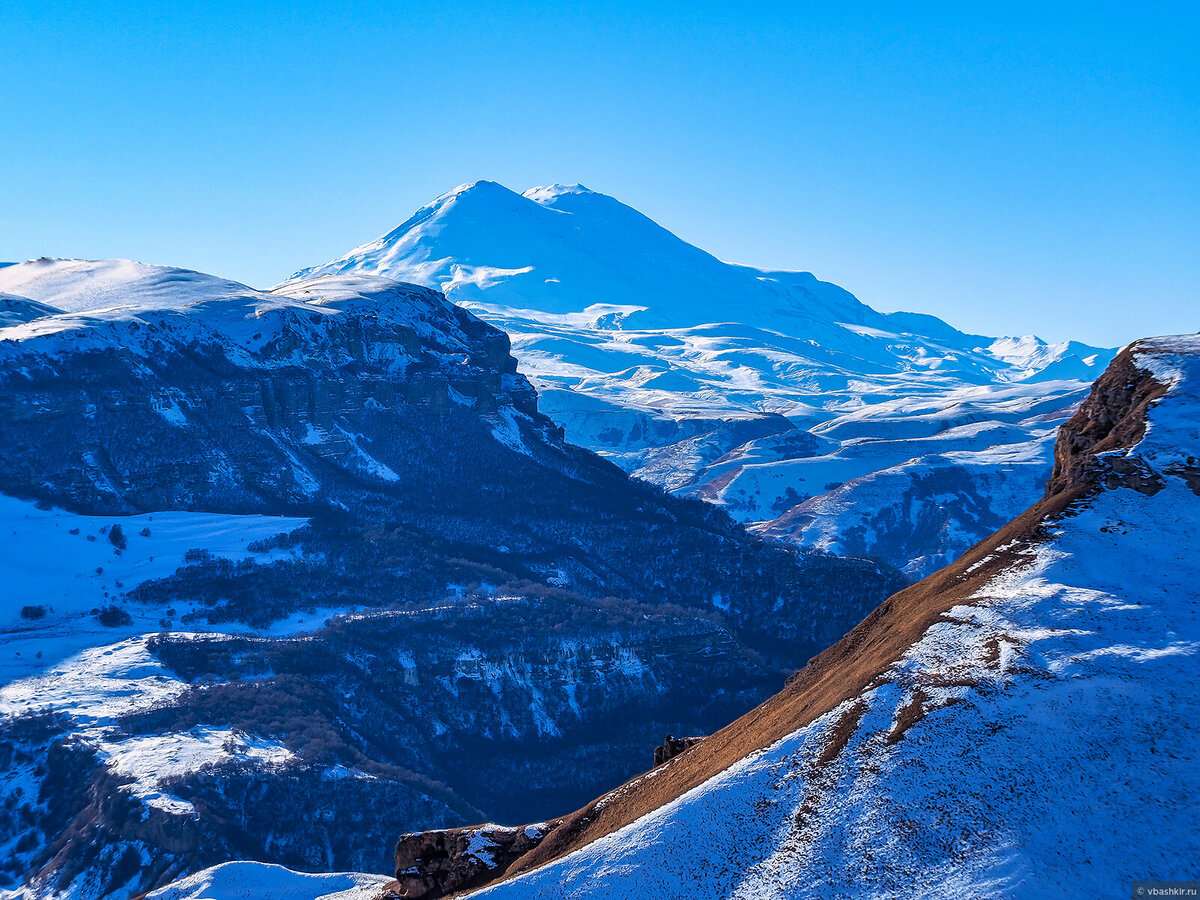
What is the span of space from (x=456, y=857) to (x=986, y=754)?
40662 mm

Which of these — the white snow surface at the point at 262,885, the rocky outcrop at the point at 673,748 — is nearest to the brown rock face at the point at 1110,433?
the rocky outcrop at the point at 673,748

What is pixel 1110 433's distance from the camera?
9662 cm

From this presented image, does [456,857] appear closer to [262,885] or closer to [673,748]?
[673,748]

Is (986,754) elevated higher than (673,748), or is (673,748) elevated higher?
(986,754)

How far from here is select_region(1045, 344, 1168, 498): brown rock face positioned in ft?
290

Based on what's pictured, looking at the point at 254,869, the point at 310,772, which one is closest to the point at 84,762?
the point at 310,772

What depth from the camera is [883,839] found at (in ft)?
218

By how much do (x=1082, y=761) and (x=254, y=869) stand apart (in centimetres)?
7451

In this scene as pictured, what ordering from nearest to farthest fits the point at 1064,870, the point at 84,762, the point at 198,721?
the point at 1064,870 → the point at 84,762 → the point at 198,721

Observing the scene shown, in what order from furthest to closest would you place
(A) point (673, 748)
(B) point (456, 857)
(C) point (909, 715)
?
(A) point (673, 748), (B) point (456, 857), (C) point (909, 715)

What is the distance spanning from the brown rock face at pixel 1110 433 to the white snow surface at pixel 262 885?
67078 millimetres

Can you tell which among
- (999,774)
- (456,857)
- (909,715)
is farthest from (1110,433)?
(456,857)

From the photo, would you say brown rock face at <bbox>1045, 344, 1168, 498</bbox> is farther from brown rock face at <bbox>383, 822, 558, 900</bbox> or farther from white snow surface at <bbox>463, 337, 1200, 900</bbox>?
brown rock face at <bbox>383, 822, 558, 900</bbox>

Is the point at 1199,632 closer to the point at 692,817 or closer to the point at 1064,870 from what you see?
the point at 1064,870
